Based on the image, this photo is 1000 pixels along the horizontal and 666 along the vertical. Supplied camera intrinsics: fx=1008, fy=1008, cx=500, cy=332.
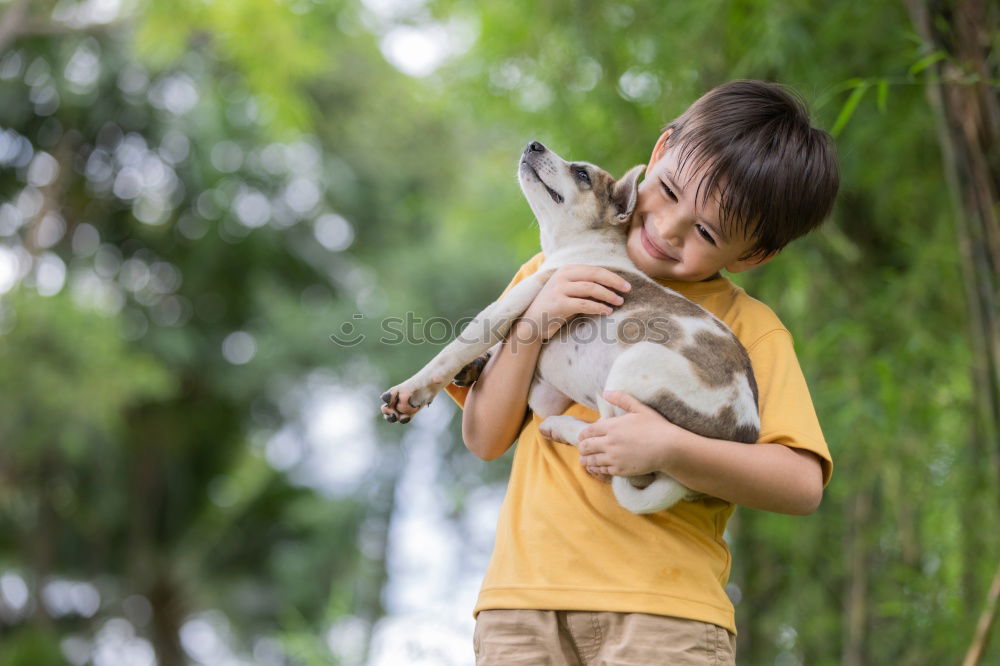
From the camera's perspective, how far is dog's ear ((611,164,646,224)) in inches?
61.8

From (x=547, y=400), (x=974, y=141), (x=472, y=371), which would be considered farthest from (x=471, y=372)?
(x=974, y=141)

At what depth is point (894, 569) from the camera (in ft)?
10.5

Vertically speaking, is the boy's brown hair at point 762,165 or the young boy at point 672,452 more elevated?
the boy's brown hair at point 762,165

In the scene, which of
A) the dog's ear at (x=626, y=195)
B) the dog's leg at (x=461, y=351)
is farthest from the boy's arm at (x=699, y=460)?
the dog's ear at (x=626, y=195)

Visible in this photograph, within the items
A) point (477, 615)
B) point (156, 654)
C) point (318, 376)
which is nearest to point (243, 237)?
point (318, 376)

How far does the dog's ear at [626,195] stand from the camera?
157cm

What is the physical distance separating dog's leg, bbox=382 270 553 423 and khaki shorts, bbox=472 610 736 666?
321mm

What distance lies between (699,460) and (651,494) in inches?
3.3

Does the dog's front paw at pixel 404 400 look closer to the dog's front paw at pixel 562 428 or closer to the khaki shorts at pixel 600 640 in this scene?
the dog's front paw at pixel 562 428

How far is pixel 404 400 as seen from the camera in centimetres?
146

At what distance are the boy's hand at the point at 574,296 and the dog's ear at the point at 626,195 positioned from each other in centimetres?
13

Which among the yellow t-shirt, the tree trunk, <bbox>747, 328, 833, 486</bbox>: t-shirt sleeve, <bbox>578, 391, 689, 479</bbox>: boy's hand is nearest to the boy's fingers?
<bbox>578, 391, 689, 479</bbox>: boy's hand

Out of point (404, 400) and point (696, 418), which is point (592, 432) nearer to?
point (696, 418)

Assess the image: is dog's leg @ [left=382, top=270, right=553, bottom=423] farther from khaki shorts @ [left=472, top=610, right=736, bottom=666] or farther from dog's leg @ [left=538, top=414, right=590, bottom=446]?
khaki shorts @ [left=472, top=610, right=736, bottom=666]
